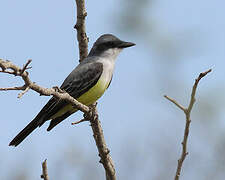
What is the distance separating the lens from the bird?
21.0 feet

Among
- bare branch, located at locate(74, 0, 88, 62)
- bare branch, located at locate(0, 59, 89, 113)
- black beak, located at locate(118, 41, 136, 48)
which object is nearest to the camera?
bare branch, located at locate(0, 59, 89, 113)

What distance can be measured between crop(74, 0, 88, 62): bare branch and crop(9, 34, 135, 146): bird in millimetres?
186

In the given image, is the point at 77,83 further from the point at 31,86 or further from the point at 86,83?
the point at 31,86

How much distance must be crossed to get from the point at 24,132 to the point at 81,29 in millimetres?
1721

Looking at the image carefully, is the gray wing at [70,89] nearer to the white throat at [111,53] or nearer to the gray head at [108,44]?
the white throat at [111,53]

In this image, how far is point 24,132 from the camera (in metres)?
6.43

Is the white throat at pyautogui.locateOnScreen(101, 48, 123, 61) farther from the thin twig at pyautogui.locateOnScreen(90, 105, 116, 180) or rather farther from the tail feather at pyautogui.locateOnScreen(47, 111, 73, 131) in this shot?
the thin twig at pyautogui.locateOnScreen(90, 105, 116, 180)

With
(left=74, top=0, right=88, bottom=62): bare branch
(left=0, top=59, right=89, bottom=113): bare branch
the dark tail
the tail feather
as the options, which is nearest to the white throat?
(left=74, top=0, right=88, bottom=62): bare branch

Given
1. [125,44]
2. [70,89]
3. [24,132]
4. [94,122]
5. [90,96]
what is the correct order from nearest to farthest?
1. [94,122]
2. [24,132]
3. [90,96]
4. [70,89]
5. [125,44]

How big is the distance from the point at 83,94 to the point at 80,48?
693mm

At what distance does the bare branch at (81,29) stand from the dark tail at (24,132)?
1138mm

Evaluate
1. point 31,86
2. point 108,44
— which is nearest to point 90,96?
point 108,44

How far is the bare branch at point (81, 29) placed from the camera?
5654 mm

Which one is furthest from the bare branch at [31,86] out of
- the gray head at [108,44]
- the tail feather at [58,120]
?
the gray head at [108,44]
